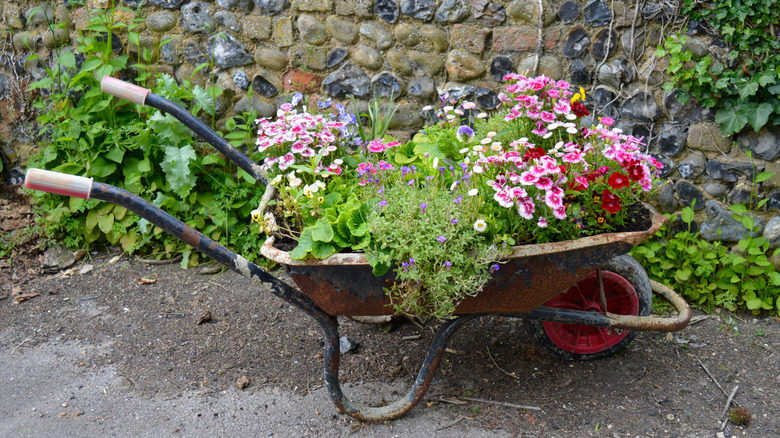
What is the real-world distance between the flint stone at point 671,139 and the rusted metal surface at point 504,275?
3.51 feet

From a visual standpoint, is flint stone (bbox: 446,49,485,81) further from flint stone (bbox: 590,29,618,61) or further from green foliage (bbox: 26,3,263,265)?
green foliage (bbox: 26,3,263,265)

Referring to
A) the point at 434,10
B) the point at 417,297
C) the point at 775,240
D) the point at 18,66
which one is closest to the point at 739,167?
the point at 775,240

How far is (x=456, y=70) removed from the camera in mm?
3025

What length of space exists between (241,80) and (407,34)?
37.7 inches

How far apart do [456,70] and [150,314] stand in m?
1.97

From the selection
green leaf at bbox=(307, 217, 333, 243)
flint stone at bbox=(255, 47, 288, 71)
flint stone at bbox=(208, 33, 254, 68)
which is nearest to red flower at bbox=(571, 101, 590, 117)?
green leaf at bbox=(307, 217, 333, 243)

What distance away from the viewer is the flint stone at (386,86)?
3119mm

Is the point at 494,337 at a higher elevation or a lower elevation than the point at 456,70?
lower

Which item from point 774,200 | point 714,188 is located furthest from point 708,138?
point 774,200

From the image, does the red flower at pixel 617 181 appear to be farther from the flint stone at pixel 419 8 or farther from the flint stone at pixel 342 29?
the flint stone at pixel 342 29

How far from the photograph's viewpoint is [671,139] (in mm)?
2818

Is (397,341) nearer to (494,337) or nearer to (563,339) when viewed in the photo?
(494,337)

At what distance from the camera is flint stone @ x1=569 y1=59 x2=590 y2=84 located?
2850 mm

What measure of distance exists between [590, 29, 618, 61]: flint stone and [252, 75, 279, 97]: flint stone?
5.45ft
